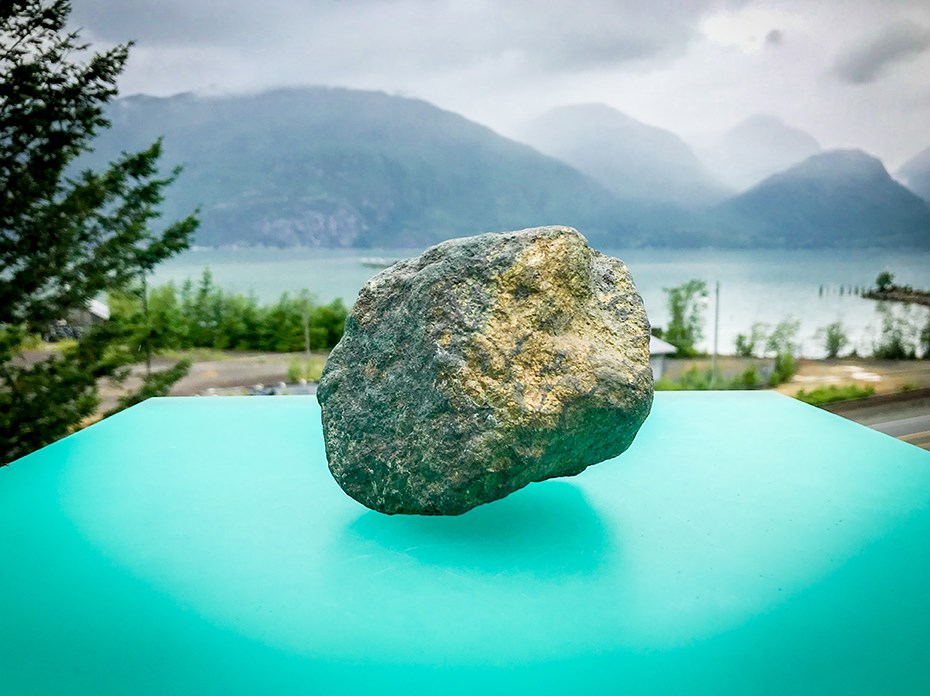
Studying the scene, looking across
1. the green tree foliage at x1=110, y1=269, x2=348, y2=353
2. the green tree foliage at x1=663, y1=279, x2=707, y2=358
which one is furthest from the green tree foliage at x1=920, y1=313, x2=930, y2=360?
the green tree foliage at x1=110, y1=269, x2=348, y2=353

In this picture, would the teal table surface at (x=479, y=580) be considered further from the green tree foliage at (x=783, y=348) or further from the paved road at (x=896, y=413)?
the green tree foliage at (x=783, y=348)

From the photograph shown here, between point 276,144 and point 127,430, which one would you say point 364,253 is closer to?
point 276,144

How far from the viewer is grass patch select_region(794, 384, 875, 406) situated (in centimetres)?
764

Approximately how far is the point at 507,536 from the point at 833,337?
6.90m

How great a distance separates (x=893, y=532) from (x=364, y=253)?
32.5 feet

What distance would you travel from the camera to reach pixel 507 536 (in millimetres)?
2689

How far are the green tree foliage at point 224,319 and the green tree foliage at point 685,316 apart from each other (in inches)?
143

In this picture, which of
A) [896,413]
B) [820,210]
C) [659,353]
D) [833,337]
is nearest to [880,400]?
[896,413]

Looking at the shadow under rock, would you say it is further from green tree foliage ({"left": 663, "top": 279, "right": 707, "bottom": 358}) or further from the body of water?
green tree foliage ({"left": 663, "top": 279, "right": 707, "bottom": 358})

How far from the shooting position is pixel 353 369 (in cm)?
299

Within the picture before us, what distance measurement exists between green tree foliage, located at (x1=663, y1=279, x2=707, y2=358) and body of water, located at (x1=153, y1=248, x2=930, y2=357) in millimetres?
82

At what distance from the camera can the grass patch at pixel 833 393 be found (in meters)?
7.64

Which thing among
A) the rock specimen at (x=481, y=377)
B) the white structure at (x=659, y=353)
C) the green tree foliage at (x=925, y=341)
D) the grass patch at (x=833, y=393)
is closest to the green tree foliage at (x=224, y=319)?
the white structure at (x=659, y=353)

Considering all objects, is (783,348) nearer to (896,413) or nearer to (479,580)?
(896,413)
